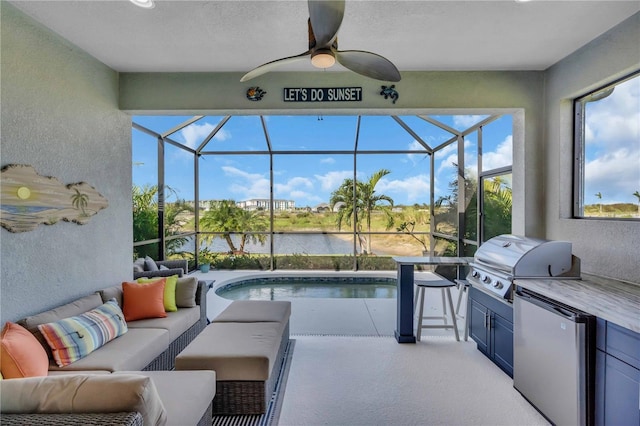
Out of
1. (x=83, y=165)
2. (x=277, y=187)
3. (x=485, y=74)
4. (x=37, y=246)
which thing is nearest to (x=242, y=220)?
(x=277, y=187)

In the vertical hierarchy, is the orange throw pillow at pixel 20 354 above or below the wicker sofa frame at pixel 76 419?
below

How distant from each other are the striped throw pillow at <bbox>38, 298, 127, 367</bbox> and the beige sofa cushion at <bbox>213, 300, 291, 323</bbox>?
2.73ft

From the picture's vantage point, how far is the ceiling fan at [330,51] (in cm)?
163

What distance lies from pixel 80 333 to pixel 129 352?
40 cm

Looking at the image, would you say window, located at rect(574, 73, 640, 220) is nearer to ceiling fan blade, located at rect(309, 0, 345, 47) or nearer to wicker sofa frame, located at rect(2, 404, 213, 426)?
ceiling fan blade, located at rect(309, 0, 345, 47)

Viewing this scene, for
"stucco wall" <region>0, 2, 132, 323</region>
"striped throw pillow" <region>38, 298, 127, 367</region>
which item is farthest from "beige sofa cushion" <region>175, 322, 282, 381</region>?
"stucco wall" <region>0, 2, 132, 323</region>

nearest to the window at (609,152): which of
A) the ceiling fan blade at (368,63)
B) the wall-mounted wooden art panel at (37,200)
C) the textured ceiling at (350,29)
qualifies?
the textured ceiling at (350,29)

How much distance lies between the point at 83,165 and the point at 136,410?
106 inches

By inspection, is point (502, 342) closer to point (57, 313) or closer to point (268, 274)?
point (57, 313)

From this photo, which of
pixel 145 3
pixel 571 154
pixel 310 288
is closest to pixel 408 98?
pixel 571 154

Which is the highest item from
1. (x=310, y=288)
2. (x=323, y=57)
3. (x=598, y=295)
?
(x=323, y=57)

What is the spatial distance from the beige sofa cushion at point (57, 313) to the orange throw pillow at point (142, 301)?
0.23 metres

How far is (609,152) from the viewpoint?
8.64ft

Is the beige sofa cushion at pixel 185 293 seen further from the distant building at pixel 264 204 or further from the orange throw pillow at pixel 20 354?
the distant building at pixel 264 204
